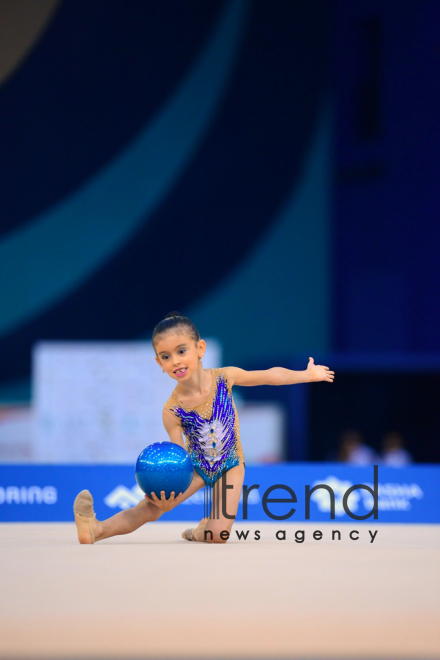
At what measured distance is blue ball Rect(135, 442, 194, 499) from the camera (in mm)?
4098

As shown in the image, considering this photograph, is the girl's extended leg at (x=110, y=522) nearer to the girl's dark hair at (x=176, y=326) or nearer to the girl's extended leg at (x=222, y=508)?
the girl's extended leg at (x=222, y=508)

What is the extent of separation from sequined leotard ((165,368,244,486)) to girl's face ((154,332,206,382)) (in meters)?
0.24

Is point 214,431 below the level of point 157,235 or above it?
below

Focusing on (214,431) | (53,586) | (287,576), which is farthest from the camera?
(214,431)

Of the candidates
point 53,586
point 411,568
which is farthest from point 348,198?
point 53,586

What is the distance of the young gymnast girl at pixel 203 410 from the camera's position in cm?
434

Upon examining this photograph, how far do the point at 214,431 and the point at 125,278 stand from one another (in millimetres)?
7576

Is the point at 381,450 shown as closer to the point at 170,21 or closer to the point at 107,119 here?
the point at 107,119

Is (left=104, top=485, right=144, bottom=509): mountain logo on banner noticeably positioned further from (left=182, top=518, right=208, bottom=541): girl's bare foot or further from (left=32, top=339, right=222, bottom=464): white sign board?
(left=32, top=339, right=222, bottom=464): white sign board

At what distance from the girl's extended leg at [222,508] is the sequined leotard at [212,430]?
0.16 feet

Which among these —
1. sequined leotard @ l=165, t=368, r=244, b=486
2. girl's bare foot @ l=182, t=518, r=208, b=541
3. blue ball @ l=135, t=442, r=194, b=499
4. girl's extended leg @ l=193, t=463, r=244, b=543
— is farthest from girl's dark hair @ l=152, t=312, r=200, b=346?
girl's bare foot @ l=182, t=518, r=208, b=541

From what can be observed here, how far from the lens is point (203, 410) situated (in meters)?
4.52

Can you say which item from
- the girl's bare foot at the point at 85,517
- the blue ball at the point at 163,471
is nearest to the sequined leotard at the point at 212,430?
the blue ball at the point at 163,471

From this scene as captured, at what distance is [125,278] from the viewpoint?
11875 millimetres
